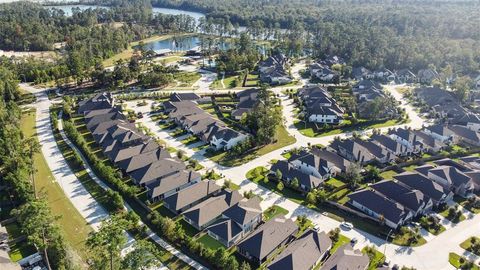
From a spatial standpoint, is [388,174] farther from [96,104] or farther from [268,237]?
[96,104]

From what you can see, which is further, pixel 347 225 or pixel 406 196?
pixel 406 196

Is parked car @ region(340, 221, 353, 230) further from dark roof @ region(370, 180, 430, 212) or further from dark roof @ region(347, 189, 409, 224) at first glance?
dark roof @ region(370, 180, 430, 212)

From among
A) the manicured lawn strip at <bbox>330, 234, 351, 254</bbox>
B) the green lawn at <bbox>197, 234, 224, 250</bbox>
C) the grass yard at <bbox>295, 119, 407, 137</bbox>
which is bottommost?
the grass yard at <bbox>295, 119, 407, 137</bbox>

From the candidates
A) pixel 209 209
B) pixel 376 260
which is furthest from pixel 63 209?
pixel 376 260

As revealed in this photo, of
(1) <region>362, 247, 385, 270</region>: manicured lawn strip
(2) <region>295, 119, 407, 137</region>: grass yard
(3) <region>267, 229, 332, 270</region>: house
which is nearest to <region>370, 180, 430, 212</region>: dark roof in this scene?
(1) <region>362, 247, 385, 270</region>: manicured lawn strip

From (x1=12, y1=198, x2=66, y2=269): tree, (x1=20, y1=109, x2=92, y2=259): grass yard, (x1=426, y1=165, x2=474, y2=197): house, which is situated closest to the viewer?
(x1=12, y1=198, x2=66, y2=269): tree
